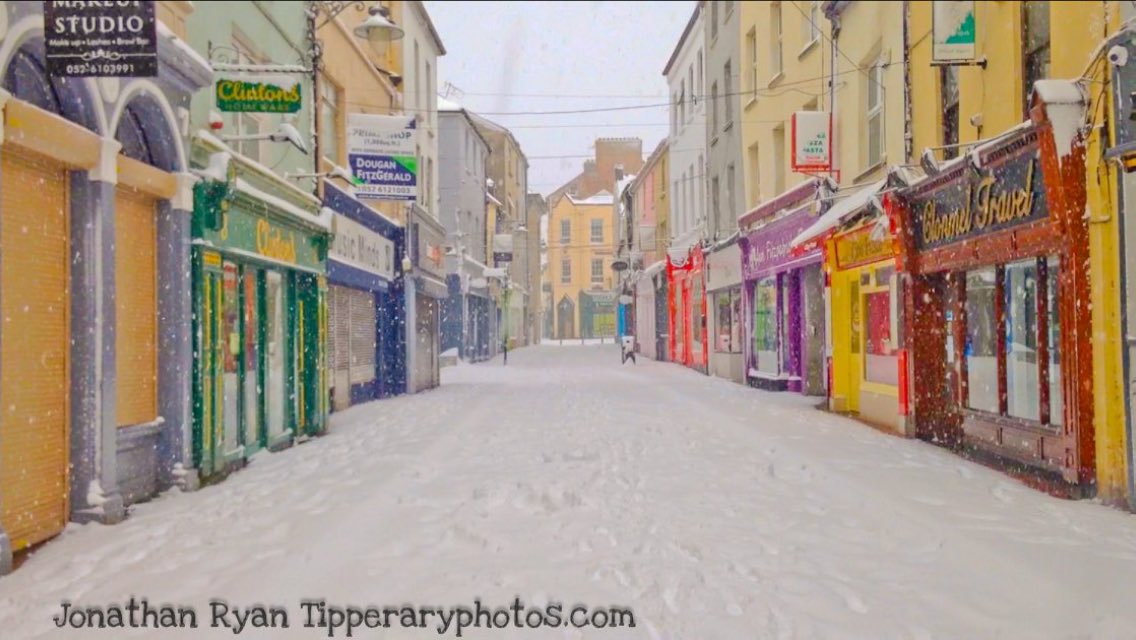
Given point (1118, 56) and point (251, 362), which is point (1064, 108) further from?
point (251, 362)

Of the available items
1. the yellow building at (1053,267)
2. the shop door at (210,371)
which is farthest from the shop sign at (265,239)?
the yellow building at (1053,267)

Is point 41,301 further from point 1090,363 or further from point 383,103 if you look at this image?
point 383,103

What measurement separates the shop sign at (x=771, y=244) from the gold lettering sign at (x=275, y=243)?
9642 mm

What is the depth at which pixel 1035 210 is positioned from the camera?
26.7ft

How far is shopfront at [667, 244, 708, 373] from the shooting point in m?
27.7

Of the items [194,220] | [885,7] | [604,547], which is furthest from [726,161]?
[604,547]

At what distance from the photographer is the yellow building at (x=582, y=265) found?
7462 centimetres

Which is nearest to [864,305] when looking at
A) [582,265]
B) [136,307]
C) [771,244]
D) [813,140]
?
[813,140]

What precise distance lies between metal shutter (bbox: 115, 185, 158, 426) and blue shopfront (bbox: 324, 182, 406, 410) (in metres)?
5.70

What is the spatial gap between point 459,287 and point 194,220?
86.7 feet

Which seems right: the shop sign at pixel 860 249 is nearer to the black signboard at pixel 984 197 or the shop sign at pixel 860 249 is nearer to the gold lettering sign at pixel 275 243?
the black signboard at pixel 984 197

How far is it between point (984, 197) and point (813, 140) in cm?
676

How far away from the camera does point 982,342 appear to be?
32.4ft

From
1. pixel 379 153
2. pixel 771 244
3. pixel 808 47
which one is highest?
pixel 808 47
